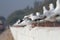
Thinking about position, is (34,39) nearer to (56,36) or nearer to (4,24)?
(56,36)

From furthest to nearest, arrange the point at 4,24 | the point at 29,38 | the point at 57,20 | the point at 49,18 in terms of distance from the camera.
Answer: the point at 4,24 → the point at 29,38 → the point at 49,18 → the point at 57,20

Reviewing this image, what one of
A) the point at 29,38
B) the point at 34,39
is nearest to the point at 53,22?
the point at 34,39

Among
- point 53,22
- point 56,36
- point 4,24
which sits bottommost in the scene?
point 56,36

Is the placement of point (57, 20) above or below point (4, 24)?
below

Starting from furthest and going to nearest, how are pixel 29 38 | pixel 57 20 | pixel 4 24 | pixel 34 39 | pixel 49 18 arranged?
pixel 4 24 → pixel 29 38 → pixel 34 39 → pixel 49 18 → pixel 57 20

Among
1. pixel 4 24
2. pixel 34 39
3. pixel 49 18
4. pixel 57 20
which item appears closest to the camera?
pixel 57 20

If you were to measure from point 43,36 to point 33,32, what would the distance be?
287 mm

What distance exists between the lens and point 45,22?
2201mm

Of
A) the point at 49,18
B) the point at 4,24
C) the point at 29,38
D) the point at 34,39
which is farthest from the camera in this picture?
the point at 4,24

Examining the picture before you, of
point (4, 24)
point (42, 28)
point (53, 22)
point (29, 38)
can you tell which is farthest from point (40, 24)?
point (4, 24)

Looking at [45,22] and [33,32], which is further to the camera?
[33,32]

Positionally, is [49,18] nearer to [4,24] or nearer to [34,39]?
[34,39]

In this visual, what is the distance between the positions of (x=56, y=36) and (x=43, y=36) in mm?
270

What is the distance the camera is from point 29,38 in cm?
283
